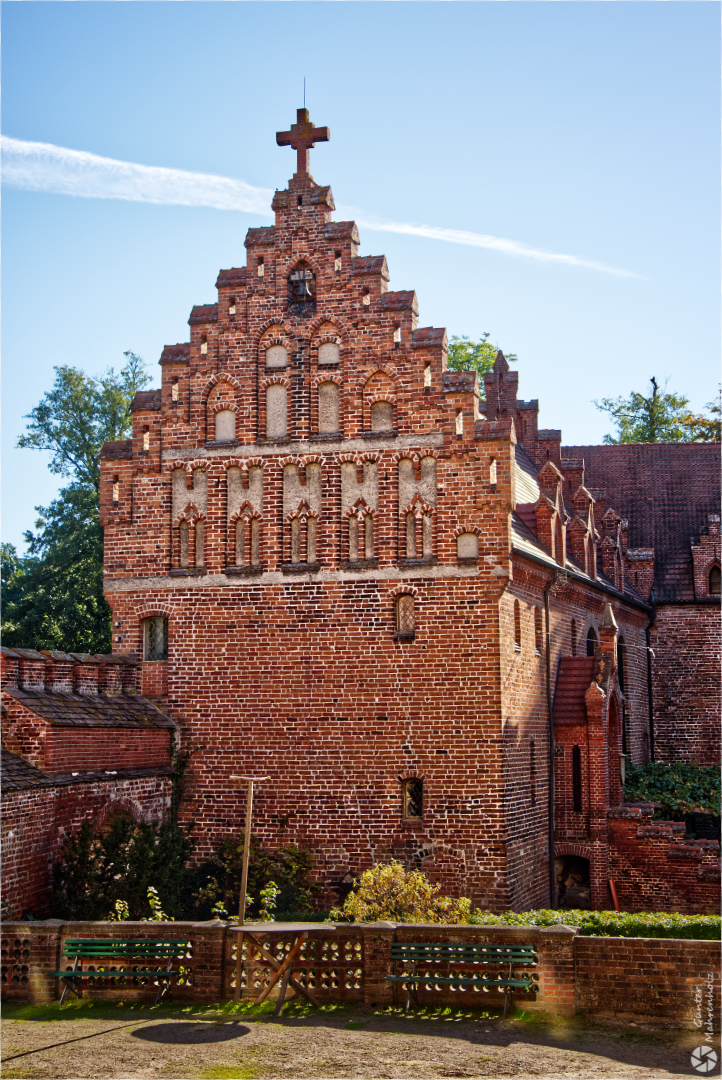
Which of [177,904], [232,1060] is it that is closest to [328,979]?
[232,1060]

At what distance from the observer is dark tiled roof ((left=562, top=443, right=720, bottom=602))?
33.8m

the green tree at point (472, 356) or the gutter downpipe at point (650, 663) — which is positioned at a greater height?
the green tree at point (472, 356)

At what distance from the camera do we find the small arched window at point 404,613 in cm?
2077

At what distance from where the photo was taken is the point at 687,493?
115 ft

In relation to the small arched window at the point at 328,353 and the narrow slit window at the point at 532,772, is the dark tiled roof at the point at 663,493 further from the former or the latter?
the small arched window at the point at 328,353

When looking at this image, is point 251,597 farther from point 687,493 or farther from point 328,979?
Result: point 687,493

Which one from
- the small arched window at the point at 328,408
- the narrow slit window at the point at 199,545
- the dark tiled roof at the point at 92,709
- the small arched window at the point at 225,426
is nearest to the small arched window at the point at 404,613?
the small arched window at the point at 328,408

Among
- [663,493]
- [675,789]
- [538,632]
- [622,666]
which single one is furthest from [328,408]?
[663,493]

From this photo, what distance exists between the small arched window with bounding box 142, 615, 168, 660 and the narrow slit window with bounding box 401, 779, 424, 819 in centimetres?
530

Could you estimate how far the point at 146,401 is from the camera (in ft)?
74.0

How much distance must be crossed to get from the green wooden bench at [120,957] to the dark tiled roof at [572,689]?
12.1m

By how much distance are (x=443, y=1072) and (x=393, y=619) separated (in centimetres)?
1050

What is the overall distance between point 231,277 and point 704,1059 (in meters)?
16.1

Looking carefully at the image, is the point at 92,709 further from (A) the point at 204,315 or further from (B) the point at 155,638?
(A) the point at 204,315
